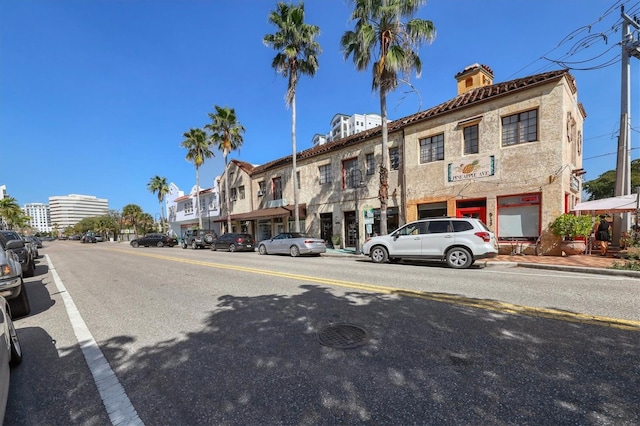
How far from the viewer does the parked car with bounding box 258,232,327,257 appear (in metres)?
15.1

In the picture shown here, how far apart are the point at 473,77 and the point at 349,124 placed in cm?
9085

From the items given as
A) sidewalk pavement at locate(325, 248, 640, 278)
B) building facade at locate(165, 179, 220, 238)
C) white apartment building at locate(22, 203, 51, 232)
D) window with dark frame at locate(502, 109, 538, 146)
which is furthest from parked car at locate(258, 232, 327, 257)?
white apartment building at locate(22, 203, 51, 232)

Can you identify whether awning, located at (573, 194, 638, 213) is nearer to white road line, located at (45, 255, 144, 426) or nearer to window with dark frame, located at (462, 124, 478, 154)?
window with dark frame, located at (462, 124, 478, 154)

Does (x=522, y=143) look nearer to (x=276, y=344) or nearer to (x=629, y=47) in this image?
(x=629, y=47)

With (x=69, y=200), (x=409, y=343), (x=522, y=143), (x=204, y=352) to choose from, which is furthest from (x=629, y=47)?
(x=69, y=200)

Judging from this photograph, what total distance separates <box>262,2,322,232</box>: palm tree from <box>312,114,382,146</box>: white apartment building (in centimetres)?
7937

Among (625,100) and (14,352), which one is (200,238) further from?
(625,100)

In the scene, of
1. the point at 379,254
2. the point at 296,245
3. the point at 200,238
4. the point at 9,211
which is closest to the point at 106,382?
the point at 379,254

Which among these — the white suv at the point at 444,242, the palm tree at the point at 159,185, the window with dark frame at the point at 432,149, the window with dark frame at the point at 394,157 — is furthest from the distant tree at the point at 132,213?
the white suv at the point at 444,242

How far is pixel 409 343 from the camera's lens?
356 centimetres

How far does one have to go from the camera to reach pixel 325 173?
21.1 m

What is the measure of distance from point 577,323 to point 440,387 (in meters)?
→ 2.94

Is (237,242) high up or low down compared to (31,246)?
down

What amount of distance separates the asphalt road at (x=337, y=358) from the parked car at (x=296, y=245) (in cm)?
887
